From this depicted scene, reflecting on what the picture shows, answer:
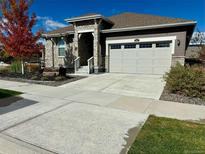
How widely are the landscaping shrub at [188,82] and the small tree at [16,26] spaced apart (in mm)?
10785

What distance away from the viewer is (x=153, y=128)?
385cm

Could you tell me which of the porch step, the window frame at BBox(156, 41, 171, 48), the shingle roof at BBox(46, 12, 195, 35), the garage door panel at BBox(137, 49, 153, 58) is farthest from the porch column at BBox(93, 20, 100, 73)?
the window frame at BBox(156, 41, 171, 48)

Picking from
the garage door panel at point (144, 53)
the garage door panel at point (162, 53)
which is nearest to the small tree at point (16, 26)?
the garage door panel at point (144, 53)

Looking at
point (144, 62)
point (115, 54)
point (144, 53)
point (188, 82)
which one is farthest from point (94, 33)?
point (188, 82)

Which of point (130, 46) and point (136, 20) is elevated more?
point (136, 20)

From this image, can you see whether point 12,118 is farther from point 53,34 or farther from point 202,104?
point 53,34

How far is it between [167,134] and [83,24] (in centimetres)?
1358

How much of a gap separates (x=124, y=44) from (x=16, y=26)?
9.06 metres

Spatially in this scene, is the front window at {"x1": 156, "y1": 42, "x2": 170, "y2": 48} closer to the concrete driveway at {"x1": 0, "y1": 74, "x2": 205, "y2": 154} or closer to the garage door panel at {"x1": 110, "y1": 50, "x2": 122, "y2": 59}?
the garage door panel at {"x1": 110, "y1": 50, "x2": 122, "y2": 59}

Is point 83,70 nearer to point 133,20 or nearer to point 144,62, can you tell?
point 144,62

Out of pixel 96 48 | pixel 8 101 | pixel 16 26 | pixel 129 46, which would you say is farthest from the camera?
pixel 96 48

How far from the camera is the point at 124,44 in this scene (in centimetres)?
1431

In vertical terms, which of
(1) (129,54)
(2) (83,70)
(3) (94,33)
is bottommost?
(2) (83,70)

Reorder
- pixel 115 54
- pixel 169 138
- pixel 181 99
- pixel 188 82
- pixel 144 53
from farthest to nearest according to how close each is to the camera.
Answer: pixel 115 54 < pixel 144 53 < pixel 188 82 < pixel 181 99 < pixel 169 138
